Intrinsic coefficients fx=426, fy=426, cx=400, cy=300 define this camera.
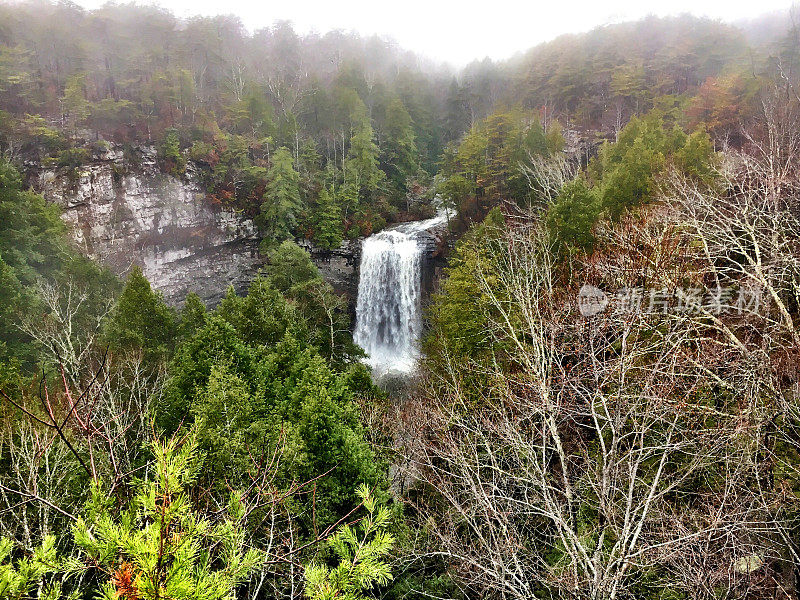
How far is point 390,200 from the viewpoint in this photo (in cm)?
3603

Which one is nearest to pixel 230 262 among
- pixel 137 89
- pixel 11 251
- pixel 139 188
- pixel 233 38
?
pixel 139 188

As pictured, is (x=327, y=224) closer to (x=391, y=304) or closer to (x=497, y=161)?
(x=391, y=304)

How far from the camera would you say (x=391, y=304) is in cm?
2811

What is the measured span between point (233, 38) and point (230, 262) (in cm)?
3519

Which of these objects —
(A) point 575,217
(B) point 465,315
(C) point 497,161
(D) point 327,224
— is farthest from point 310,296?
(C) point 497,161

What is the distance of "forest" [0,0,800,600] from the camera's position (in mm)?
5664

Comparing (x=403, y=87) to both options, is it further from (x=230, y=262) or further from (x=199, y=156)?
(x=230, y=262)

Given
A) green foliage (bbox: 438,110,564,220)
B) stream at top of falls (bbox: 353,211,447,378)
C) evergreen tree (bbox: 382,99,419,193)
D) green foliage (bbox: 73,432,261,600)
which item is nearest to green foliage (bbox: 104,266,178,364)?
stream at top of falls (bbox: 353,211,447,378)

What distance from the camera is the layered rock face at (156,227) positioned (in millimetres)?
26453

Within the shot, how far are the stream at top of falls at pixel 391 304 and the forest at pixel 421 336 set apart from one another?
204 centimetres

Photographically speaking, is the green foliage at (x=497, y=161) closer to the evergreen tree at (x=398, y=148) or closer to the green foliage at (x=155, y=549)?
the evergreen tree at (x=398, y=148)

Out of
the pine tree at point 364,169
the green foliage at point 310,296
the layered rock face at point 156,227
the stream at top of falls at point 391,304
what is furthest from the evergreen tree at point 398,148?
the green foliage at point 310,296

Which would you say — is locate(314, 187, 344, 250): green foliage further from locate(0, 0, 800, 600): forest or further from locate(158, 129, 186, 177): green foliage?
locate(158, 129, 186, 177): green foliage

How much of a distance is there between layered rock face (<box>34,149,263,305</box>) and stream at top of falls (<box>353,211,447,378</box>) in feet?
31.2
